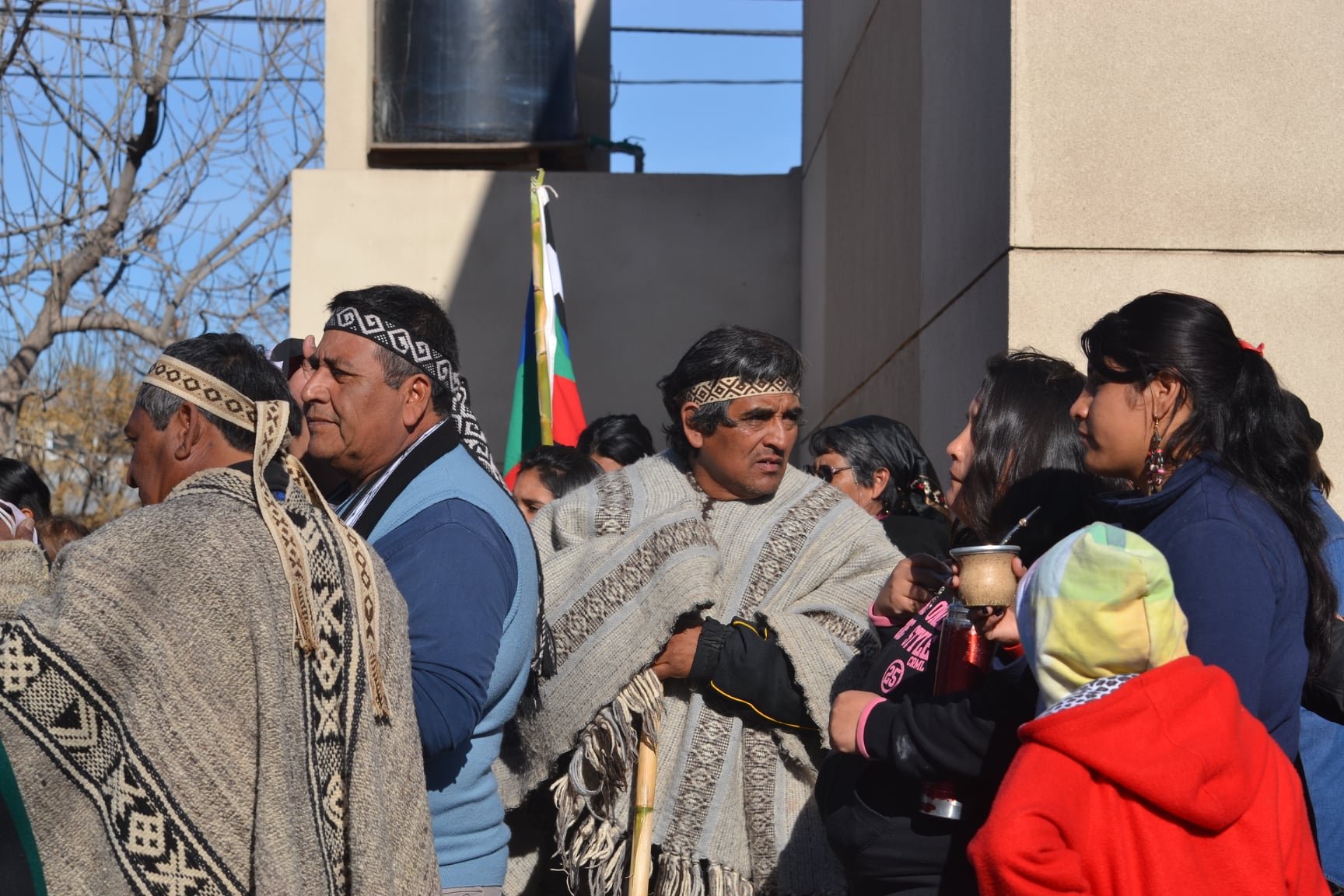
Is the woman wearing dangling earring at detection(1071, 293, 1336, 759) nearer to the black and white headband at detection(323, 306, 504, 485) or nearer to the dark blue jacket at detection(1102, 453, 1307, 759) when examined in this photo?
the dark blue jacket at detection(1102, 453, 1307, 759)

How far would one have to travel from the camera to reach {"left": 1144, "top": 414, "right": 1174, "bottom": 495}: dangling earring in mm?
2445

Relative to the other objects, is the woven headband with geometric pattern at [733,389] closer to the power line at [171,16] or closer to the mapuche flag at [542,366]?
the mapuche flag at [542,366]

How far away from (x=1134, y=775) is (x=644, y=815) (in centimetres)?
152

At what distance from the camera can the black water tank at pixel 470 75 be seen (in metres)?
10.1

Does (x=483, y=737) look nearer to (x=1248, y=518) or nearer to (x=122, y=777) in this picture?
(x=122, y=777)

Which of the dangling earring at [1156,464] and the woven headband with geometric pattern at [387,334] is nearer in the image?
the dangling earring at [1156,464]

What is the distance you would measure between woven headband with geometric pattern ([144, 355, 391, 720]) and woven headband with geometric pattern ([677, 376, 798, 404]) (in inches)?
56.8

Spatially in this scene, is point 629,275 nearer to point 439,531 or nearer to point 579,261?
point 579,261

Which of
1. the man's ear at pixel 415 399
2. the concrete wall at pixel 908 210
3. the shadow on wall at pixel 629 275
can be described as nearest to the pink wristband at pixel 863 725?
the man's ear at pixel 415 399

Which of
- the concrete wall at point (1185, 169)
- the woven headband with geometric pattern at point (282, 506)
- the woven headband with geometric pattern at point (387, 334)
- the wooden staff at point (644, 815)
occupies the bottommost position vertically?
the wooden staff at point (644, 815)

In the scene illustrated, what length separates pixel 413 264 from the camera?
383 inches

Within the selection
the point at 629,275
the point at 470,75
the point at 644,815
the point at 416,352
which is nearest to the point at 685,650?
the point at 644,815

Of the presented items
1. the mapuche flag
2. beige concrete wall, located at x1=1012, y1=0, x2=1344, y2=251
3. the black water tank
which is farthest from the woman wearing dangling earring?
Answer: the black water tank

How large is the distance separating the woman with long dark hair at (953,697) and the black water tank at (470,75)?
7637 mm
